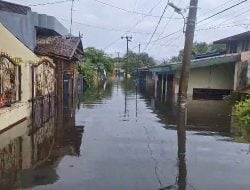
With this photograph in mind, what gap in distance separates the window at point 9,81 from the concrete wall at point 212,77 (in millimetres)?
21789

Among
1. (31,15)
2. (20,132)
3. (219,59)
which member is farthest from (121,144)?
(219,59)

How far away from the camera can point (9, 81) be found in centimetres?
1583

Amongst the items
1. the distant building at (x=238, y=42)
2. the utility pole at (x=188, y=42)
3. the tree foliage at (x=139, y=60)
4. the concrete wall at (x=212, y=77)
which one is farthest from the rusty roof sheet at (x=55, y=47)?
the tree foliage at (x=139, y=60)

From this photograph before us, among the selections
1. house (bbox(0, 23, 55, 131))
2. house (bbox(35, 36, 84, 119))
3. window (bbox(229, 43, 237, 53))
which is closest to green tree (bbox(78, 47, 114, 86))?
window (bbox(229, 43, 237, 53))

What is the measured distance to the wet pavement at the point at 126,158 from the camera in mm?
8297

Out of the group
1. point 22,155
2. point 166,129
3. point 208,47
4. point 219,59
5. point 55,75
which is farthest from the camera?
point 208,47

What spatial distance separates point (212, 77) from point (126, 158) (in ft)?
88.3

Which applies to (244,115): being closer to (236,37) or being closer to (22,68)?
(22,68)

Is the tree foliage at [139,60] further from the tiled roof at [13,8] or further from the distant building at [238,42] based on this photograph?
the tiled roof at [13,8]

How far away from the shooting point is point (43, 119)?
686 inches

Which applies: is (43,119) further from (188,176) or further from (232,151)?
(188,176)

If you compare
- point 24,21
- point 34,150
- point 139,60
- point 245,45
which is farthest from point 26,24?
point 139,60

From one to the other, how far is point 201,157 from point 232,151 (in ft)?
4.38

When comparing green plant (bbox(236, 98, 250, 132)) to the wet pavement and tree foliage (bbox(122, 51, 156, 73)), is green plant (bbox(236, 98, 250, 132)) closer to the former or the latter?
the wet pavement
